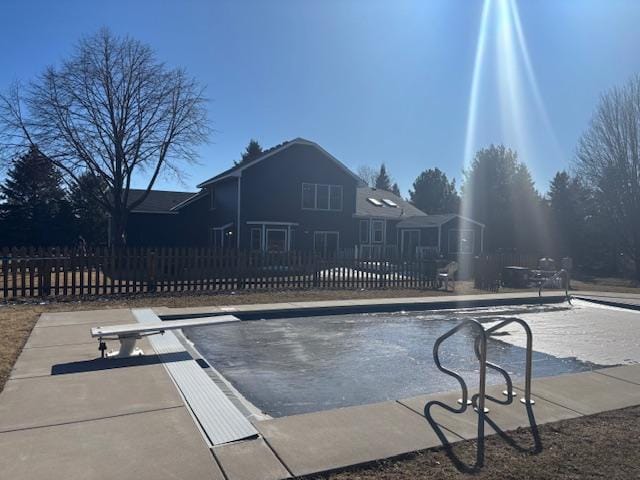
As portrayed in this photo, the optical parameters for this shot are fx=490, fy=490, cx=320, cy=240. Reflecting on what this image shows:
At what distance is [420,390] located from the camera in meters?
6.09

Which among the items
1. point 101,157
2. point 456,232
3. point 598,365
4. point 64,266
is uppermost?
point 101,157

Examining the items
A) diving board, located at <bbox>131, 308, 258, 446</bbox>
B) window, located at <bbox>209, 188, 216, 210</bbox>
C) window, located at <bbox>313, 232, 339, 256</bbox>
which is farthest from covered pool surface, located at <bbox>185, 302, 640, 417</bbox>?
window, located at <bbox>209, 188, 216, 210</bbox>

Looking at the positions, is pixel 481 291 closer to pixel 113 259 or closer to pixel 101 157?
pixel 113 259

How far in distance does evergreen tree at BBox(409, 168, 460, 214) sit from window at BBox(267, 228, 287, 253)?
132 ft

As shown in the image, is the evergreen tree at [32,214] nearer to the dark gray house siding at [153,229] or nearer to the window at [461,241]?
the dark gray house siding at [153,229]

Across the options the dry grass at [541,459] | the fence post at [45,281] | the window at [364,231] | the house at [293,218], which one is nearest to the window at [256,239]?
the house at [293,218]

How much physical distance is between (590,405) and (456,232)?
99.7 feet

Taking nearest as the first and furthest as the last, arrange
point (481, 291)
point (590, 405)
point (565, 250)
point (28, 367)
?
point (590, 405) → point (28, 367) → point (481, 291) → point (565, 250)

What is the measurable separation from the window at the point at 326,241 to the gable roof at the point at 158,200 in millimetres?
12304

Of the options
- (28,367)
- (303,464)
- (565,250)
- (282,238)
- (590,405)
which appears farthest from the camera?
(565,250)

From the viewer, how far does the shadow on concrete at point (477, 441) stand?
11.8 ft

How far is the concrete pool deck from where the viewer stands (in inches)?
138

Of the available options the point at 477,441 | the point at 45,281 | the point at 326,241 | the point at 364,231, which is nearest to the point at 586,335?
the point at 477,441

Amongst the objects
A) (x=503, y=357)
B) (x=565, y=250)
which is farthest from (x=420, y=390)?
(x=565, y=250)
